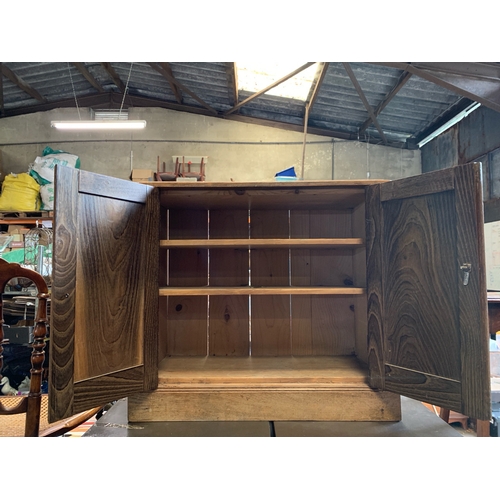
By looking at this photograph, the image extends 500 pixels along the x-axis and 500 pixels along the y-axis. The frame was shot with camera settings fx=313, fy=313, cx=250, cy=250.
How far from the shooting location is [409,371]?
1145 millimetres

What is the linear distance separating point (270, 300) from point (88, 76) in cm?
426

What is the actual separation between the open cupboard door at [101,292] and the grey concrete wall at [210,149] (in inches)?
136

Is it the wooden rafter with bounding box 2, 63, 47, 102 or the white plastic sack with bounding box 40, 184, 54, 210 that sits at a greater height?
the wooden rafter with bounding box 2, 63, 47, 102

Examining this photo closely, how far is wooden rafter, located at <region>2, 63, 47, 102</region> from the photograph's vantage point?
3.91 m

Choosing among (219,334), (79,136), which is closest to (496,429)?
(219,334)

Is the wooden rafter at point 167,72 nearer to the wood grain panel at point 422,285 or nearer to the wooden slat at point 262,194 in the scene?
the wooden slat at point 262,194

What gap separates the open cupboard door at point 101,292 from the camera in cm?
102

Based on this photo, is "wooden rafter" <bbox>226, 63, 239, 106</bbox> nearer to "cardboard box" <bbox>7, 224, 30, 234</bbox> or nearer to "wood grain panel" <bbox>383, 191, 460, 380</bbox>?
"wood grain panel" <bbox>383, 191, 460, 380</bbox>

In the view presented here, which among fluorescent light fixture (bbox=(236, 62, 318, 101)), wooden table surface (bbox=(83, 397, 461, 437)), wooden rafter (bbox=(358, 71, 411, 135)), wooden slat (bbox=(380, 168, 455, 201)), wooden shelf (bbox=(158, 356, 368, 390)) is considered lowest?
wooden table surface (bbox=(83, 397, 461, 437))

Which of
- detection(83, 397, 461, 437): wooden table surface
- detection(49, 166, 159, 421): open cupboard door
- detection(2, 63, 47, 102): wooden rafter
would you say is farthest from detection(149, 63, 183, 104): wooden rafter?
detection(83, 397, 461, 437): wooden table surface

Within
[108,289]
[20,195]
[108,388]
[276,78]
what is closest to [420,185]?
[108,289]

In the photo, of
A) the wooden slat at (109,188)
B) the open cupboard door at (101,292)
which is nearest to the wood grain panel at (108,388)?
the open cupboard door at (101,292)

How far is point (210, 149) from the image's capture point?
4.64 m

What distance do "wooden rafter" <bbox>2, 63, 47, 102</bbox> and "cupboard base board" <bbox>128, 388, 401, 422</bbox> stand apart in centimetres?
458
